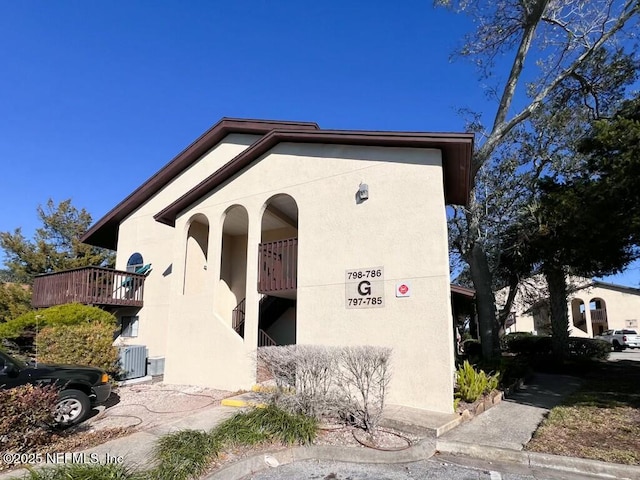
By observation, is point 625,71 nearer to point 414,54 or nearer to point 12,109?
point 414,54

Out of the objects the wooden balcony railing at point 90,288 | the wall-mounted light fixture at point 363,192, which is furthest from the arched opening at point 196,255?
the wall-mounted light fixture at point 363,192

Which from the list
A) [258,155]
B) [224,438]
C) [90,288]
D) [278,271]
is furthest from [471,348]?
[224,438]

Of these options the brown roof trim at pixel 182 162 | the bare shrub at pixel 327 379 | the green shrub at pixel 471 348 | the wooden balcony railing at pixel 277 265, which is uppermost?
the brown roof trim at pixel 182 162

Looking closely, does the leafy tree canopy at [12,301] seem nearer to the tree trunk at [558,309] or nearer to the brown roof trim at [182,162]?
the brown roof trim at [182,162]

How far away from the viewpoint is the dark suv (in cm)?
703

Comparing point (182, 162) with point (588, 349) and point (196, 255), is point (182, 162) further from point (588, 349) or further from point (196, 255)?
point (588, 349)

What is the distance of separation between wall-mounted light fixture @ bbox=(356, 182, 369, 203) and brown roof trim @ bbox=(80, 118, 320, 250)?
5.63 metres

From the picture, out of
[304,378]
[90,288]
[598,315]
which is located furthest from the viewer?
[598,315]

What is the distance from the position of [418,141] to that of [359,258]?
2893mm

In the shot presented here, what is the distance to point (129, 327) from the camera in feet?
52.9

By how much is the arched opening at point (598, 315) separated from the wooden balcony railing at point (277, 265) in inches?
1653

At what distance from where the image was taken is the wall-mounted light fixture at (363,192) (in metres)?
9.14

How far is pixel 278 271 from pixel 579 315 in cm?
4679

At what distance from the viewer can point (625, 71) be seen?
15.1 metres
